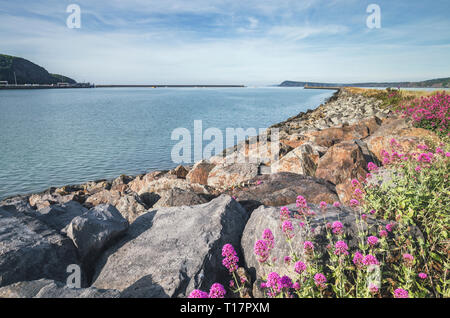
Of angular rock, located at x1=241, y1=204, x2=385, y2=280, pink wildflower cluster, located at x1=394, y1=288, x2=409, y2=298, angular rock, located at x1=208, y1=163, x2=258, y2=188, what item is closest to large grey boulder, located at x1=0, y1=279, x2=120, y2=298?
angular rock, located at x1=241, y1=204, x2=385, y2=280

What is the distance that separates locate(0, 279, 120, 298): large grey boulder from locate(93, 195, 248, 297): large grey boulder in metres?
0.43

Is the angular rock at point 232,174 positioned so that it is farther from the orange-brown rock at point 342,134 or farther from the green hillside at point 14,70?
the green hillside at point 14,70

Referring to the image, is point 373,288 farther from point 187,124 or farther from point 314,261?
point 187,124

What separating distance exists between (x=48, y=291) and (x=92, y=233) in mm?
1447

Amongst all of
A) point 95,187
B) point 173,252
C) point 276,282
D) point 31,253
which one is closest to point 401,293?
point 276,282

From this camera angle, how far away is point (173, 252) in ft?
14.2

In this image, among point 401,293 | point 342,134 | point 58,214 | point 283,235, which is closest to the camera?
point 401,293

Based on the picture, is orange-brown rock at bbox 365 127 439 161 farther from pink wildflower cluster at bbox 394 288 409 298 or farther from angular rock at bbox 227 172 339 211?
pink wildflower cluster at bbox 394 288 409 298

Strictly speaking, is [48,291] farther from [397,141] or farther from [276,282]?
[397,141]

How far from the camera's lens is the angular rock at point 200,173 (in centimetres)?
989

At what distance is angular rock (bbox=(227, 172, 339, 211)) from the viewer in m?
6.45

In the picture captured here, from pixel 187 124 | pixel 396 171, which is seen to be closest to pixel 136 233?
→ pixel 396 171

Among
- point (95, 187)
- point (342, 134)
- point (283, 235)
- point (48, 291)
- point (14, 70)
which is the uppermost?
point (14, 70)

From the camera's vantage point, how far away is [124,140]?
1120 inches
